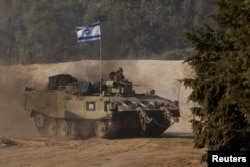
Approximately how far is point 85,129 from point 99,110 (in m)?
1.61

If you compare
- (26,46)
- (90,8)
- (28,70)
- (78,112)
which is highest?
(90,8)

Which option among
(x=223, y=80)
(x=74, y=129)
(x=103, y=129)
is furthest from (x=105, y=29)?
(x=223, y=80)

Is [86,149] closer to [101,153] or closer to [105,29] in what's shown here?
[101,153]

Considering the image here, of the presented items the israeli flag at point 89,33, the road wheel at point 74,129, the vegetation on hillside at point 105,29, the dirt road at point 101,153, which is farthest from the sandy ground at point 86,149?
the vegetation on hillside at point 105,29

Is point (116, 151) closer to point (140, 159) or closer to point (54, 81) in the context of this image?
point (140, 159)

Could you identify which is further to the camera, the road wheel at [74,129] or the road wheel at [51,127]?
the road wheel at [51,127]

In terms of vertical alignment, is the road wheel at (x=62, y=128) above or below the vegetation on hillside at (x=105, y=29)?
below

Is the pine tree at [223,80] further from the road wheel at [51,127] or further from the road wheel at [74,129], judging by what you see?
the road wheel at [51,127]

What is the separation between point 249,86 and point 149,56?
51.3 meters

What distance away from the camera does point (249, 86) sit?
33.9 ft

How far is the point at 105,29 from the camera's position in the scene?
208ft

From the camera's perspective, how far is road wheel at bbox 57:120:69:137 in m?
24.1

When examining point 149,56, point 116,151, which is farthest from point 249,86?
point 149,56

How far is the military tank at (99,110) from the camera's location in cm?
2183
